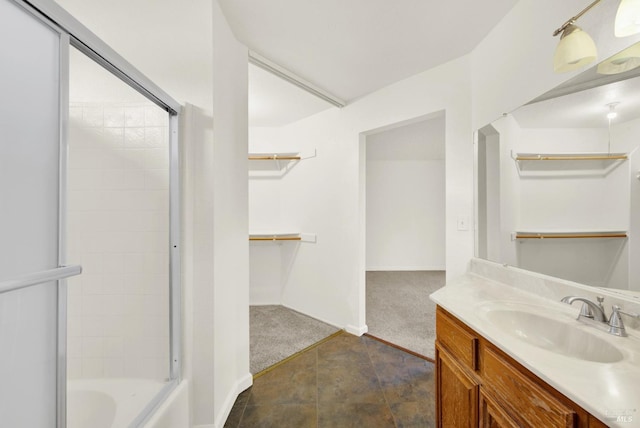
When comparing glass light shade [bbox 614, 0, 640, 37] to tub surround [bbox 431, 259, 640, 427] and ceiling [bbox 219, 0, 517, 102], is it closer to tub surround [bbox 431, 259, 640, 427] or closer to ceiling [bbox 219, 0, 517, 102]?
ceiling [bbox 219, 0, 517, 102]

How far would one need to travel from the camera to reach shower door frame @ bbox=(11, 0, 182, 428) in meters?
0.67

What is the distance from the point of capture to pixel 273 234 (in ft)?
9.53

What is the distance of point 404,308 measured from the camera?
123 inches

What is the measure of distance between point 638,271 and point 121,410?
235 centimetres

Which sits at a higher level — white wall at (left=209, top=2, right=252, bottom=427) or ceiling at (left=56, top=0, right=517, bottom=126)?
ceiling at (left=56, top=0, right=517, bottom=126)

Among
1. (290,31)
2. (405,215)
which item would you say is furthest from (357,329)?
(405,215)

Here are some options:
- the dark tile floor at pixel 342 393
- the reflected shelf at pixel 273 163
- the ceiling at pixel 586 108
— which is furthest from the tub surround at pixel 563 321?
the reflected shelf at pixel 273 163

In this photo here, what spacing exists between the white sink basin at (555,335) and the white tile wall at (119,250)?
5.71 feet

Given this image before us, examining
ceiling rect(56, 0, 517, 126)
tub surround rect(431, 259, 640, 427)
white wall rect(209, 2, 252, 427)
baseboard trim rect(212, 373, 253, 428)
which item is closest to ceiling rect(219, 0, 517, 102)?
ceiling rect(56, 0, 517, 126)

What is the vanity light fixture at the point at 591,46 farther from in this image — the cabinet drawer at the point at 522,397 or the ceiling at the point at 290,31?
the cabinet drawer at the point at 522,397

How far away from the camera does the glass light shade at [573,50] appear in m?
1.00

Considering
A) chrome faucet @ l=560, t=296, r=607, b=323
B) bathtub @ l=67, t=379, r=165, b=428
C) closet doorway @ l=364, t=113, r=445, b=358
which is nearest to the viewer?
chrome faucet @ l=560, t=296, r=607, b=323

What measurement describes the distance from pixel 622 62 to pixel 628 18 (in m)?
0.14

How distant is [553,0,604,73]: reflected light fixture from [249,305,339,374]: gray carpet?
8.50ft
